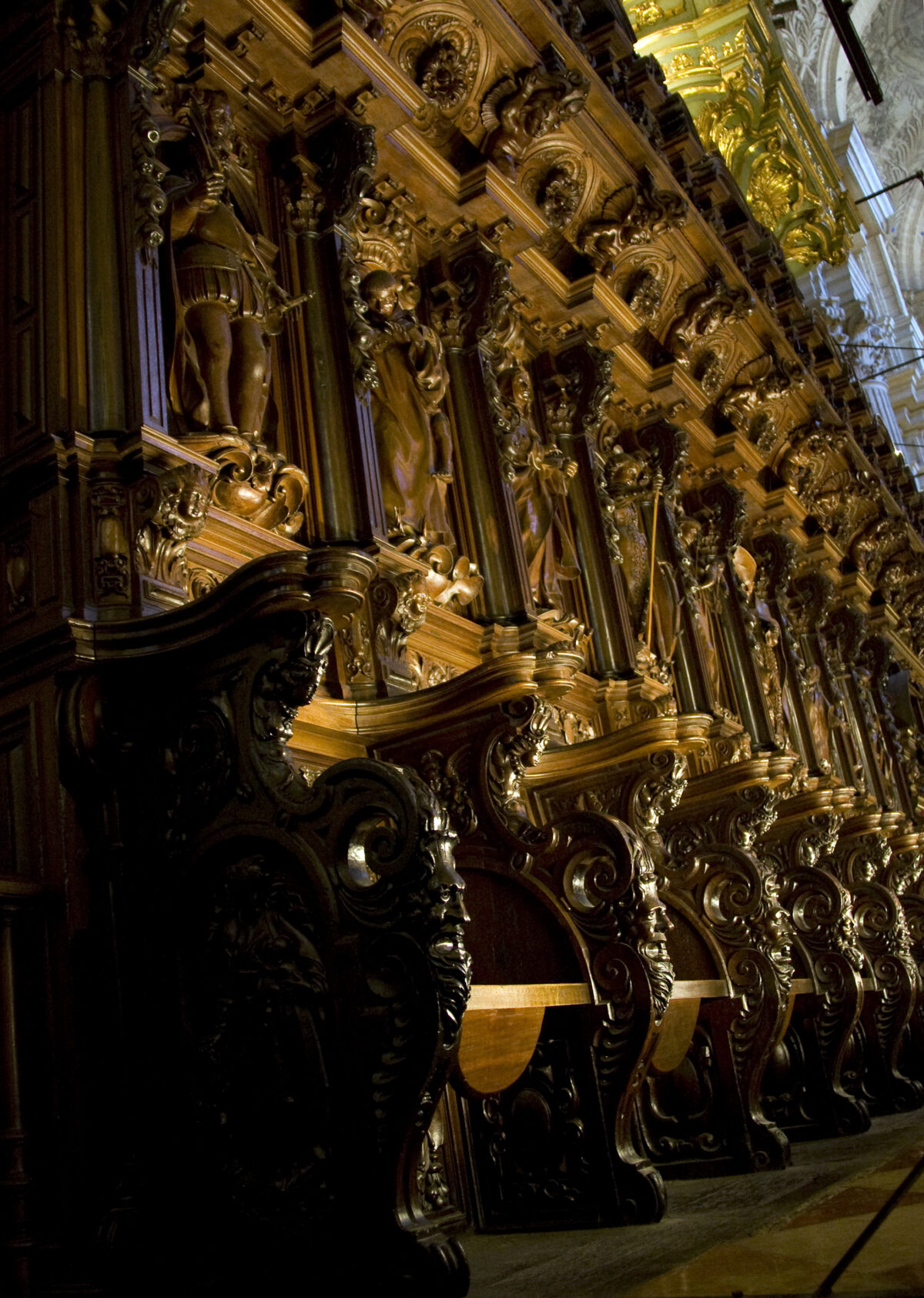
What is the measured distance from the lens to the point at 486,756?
3182mm

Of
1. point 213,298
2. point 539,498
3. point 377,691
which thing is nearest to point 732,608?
point 539,498

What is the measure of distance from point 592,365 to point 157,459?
330 cm

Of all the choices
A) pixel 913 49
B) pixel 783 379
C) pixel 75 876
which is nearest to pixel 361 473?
pixel 75 876

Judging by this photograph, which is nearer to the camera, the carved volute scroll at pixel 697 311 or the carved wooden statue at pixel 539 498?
the carved wooden statue at pixel 539 498

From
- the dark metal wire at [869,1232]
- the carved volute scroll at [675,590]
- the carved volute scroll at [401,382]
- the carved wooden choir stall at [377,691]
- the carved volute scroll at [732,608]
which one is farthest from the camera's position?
the carved volute scroll at [732,608]

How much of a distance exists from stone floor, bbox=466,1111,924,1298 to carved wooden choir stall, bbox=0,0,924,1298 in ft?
0.59

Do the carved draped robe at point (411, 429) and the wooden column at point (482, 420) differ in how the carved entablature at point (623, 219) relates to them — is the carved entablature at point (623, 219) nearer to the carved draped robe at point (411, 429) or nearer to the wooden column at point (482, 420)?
the wooden column at point (482, 420)

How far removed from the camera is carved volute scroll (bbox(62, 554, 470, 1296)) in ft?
6.82

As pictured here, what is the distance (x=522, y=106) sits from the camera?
16.3ft

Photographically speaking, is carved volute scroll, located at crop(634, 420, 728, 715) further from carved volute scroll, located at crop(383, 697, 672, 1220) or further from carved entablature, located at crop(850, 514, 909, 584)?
carved entablature, located at crop(850, 514, 909, 584)

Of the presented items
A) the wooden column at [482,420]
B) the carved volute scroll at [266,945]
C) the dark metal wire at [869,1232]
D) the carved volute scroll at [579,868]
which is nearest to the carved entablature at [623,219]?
the wooden column at [482,420]

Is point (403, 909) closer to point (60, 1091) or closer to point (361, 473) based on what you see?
point (60, 1091)

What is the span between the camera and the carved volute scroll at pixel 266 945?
6.82 feet

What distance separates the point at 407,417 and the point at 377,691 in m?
1.30
